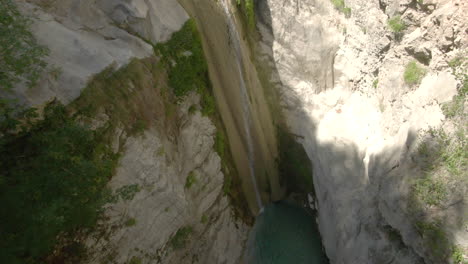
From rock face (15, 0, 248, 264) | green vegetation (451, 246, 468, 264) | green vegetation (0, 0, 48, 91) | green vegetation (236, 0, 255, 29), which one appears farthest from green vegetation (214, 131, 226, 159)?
green vegetation (451, 246, 468, 264)

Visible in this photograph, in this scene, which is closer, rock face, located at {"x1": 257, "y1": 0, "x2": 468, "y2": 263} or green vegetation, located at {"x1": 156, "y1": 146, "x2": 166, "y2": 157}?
rock face, located at {"x1": 257, "y1": 0, "x2": 468, "y2": 263}

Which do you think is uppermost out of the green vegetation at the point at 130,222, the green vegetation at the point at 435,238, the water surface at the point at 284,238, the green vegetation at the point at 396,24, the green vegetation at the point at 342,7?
the green vegetation at the point at 396,24

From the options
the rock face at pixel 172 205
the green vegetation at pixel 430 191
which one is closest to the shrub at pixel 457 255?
the green vegetation at pixel 430 191

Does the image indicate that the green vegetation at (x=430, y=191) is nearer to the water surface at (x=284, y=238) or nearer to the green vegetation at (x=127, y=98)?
the water surface at (x=284, y=238)

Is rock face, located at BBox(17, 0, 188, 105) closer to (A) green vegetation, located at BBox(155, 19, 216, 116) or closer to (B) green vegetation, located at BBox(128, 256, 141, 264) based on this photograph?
(A) green vegetation, located at BBox(155, 19, 216, 116)

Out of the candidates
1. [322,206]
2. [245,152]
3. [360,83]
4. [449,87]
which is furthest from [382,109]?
[245,152]

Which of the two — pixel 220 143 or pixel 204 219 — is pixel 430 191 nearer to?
pixel 220 143

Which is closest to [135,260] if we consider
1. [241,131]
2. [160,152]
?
[160,152]
